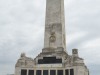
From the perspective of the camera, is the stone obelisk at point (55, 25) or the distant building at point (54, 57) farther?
the stone obelisk at point (55, 25)

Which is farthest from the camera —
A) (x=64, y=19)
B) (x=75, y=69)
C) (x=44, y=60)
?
(x=64, y=19)

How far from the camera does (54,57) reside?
126ft

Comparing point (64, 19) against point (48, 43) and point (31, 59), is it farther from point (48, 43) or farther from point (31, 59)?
point (31, 59)

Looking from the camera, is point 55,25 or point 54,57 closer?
point 54,57

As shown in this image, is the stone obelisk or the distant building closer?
the distant building

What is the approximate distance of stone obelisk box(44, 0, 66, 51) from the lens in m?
40.4

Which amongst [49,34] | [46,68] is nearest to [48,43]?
[49,34]

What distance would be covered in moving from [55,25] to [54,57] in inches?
236

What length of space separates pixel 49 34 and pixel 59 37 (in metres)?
1.95

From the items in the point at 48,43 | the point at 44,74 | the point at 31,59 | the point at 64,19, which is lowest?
the point at 44,74

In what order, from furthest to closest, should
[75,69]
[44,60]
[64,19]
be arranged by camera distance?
[64,19]
[44,60]
[75,69]

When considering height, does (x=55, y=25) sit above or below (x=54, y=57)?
above

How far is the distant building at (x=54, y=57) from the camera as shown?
37.3m

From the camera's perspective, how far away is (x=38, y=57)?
3947 centimetres
